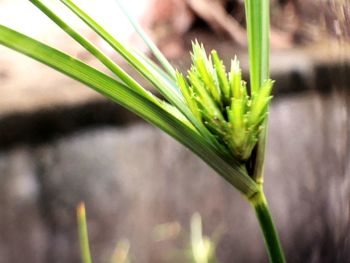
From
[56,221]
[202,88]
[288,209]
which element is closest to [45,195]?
[56,221]

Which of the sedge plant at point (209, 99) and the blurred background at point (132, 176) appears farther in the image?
the blurred background at point (132, 176)

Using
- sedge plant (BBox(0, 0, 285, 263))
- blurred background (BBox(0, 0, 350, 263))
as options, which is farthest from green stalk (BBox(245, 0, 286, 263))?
blurred background (BBox(0, 0, 350, 263))

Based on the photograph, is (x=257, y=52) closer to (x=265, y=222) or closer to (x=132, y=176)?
(x=265, y=222)

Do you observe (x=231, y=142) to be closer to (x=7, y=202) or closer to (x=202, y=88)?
(x=202, y=88)

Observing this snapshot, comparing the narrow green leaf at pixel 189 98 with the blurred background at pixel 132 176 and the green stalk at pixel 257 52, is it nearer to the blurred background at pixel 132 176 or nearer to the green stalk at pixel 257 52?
the green stalk at pixel 257 52

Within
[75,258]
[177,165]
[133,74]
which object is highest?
[133,74]

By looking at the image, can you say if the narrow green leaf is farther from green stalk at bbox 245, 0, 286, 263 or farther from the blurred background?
the blurred background

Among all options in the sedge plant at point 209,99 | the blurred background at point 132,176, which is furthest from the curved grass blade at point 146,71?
the blurred background at point 132,176
